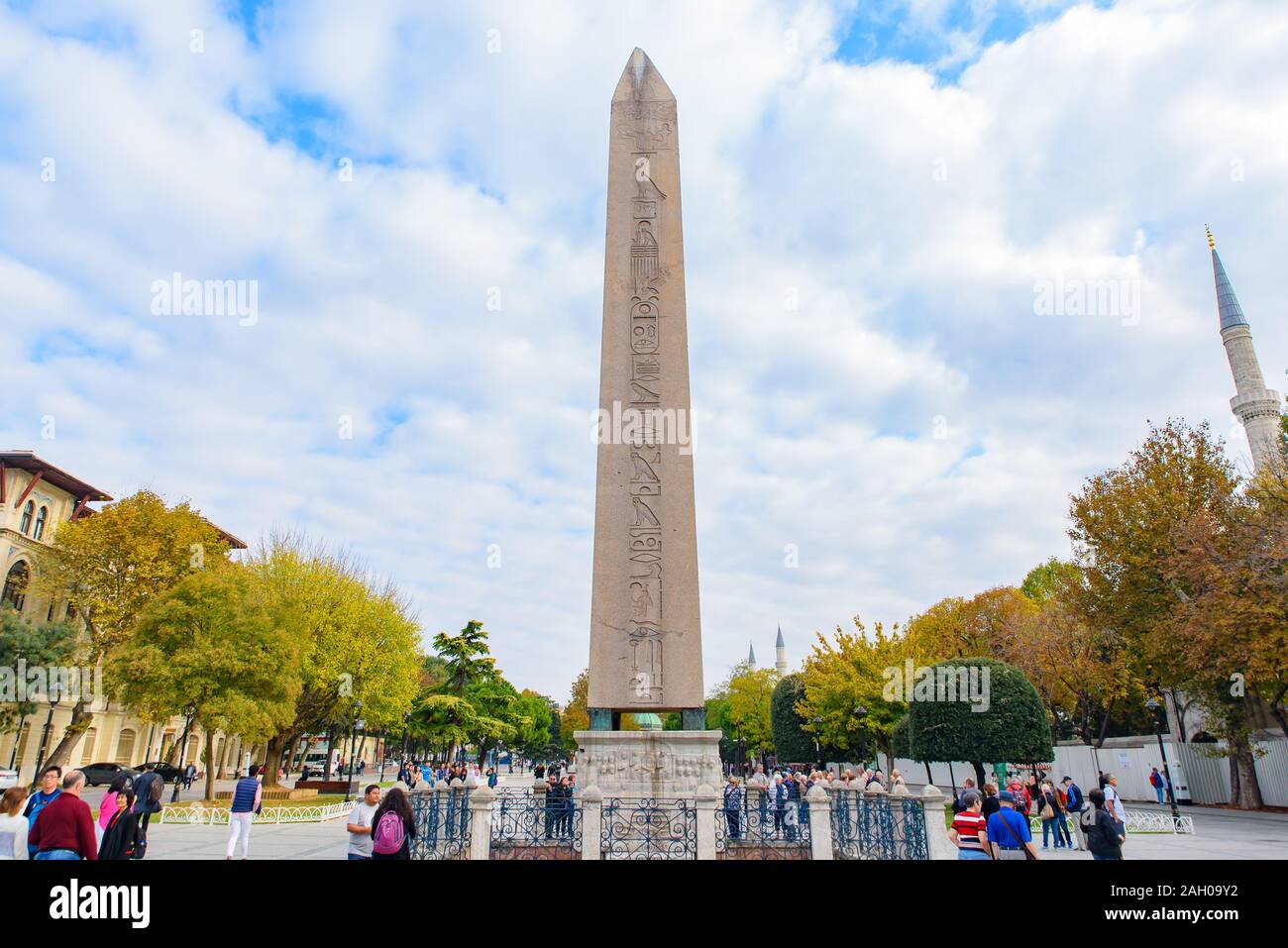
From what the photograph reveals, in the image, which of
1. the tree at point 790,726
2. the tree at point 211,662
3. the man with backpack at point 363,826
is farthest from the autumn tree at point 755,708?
the man with backpack at point 363,826

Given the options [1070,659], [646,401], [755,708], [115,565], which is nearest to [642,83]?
[646,401]

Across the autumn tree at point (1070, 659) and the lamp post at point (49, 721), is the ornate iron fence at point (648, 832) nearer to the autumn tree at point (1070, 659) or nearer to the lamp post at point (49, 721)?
the autumn tree at point (1070, 659)

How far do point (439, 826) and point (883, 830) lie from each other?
5.72 metres

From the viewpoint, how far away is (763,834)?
938 cm

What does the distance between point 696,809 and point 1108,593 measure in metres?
20.0

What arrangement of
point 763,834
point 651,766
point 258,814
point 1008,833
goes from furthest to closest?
point 258,814 → point 763,834 → point 651,766 → point 1008,833

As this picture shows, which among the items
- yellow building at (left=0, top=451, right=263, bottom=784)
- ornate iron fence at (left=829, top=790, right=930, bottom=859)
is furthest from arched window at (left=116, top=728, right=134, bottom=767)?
ornate iron fence at (left=829, top=790, right=930, bottom=859)

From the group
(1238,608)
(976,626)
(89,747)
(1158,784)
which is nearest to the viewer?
(1238,608)

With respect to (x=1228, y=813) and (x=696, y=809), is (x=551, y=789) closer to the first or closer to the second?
(x=696, y=809)

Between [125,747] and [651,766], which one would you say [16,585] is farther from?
[651,766]

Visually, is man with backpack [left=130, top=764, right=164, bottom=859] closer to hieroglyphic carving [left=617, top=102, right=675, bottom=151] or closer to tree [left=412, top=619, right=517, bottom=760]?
hieroglyphic carving [left=617, top=102, right=675, bottom=151]

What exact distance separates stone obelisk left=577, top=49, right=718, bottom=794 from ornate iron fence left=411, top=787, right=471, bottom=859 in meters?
2.09
